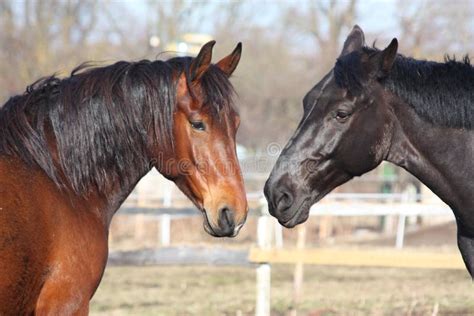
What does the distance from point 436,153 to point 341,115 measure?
0.58m

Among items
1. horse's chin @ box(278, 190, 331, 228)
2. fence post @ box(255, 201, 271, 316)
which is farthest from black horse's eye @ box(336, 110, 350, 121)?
fence post @ box(255, 201, 271, 316)

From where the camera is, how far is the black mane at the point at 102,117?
3.64 metres

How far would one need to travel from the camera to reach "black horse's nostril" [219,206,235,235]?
362 centimetres

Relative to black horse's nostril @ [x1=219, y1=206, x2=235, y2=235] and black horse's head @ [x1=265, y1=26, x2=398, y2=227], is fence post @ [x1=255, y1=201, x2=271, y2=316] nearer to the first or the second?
black horse's head @ [x1=265, y1=26, x2=398, y2=227]

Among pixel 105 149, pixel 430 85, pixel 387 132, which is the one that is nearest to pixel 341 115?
pixel 387 132

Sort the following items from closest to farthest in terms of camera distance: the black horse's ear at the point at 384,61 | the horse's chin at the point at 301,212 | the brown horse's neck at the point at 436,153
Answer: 1. the black horse's ear at the point at 384,61
2. the brown horse's neck at the point at 436,153
3. the horse's chin at the point at 301,212

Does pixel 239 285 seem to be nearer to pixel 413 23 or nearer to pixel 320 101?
pixel 320 101

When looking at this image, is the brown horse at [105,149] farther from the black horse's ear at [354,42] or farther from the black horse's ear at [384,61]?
the black horse's ear at [354,42]

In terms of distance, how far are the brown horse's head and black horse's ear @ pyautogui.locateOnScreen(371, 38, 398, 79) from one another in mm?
853

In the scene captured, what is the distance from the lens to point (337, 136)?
4047 millimetres

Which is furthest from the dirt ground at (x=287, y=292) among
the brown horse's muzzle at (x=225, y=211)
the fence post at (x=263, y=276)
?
the brown horse's muzzle at (x=225, y=211)

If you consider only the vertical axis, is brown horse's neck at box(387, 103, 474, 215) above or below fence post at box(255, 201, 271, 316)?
above

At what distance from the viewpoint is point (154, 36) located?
1093 inches

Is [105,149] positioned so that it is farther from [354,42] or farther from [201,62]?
[354,42]
